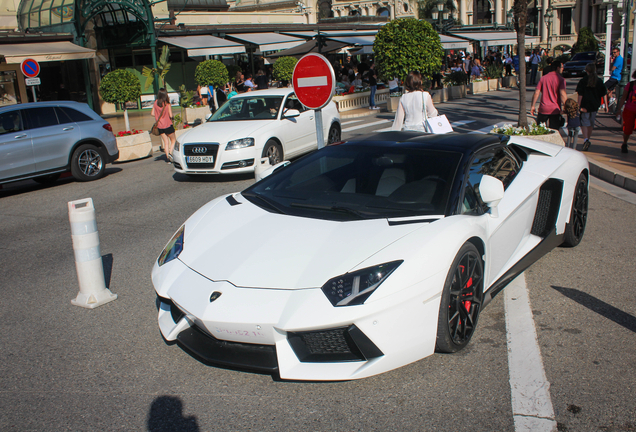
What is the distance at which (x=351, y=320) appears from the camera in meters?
2.94

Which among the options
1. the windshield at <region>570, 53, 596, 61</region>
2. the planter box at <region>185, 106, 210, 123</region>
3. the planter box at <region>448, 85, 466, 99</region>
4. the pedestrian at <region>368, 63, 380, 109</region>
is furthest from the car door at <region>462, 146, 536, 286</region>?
the windshield at <region>570, 53, 596, 61</region>

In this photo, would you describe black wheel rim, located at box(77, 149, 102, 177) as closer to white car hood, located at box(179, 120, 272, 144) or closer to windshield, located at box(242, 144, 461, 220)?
white car hood, located at box(179, 120, 272, 144)

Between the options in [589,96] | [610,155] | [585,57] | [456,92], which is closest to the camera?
[610,155]

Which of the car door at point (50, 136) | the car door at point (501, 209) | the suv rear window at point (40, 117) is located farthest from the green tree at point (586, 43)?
the car door at point (501, 209)

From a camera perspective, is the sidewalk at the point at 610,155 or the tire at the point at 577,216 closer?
the tire at the point at 577,216

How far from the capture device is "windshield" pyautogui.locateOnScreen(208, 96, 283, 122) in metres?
11.3

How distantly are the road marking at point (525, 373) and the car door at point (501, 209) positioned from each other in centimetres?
35

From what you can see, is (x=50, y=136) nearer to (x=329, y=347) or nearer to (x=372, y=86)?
(x=329, y=347)

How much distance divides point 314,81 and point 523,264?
2.95 m

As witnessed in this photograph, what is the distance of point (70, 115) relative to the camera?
11.2m

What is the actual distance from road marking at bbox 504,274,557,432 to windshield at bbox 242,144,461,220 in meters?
1.02

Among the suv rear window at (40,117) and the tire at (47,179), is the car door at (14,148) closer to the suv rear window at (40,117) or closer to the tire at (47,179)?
the suv rear window at (40,117)

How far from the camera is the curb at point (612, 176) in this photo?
8.49 metres

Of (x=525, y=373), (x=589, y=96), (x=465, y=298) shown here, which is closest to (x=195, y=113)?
(x=589, y=96)
